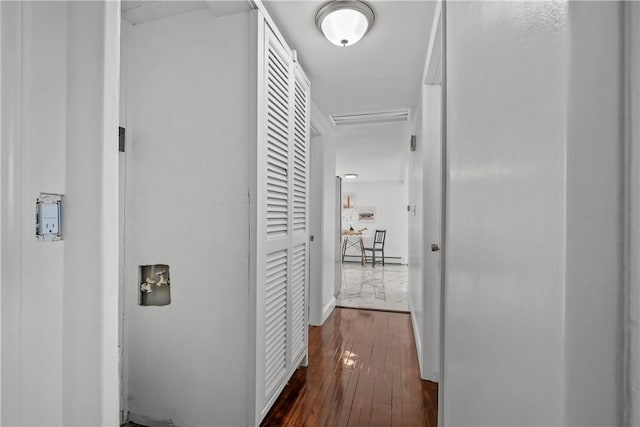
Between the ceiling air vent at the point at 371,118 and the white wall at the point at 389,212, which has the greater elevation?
the ceiling air vent at the point at 371,118

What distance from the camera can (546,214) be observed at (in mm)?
392

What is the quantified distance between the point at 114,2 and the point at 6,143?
325 millimetres

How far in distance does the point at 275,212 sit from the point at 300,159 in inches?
22.6

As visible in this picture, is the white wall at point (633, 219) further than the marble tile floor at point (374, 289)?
No

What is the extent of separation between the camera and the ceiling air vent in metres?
3.01

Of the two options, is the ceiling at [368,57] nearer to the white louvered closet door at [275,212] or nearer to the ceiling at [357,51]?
the ceiling at [357,51]

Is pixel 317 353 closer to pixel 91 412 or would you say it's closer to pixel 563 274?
Answer: pixel 91 412

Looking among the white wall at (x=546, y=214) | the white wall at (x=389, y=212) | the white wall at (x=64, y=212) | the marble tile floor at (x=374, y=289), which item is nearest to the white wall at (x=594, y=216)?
the white wall at (x=546, y=214)

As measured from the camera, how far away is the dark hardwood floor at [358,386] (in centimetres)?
168

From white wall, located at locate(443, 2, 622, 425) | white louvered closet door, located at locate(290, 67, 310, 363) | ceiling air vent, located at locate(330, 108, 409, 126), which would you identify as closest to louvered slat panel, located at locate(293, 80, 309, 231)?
white louvered closet door, located at locate(290, 67, 310, 363)

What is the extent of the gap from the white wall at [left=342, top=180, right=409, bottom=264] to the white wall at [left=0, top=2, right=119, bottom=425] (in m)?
7.81

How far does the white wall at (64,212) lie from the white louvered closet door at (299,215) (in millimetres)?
1384

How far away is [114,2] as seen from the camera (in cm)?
57

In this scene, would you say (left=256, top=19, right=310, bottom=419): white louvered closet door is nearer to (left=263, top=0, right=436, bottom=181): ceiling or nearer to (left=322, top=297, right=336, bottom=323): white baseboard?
(left=263, top=0, right=436, bottom=181): ceiling
